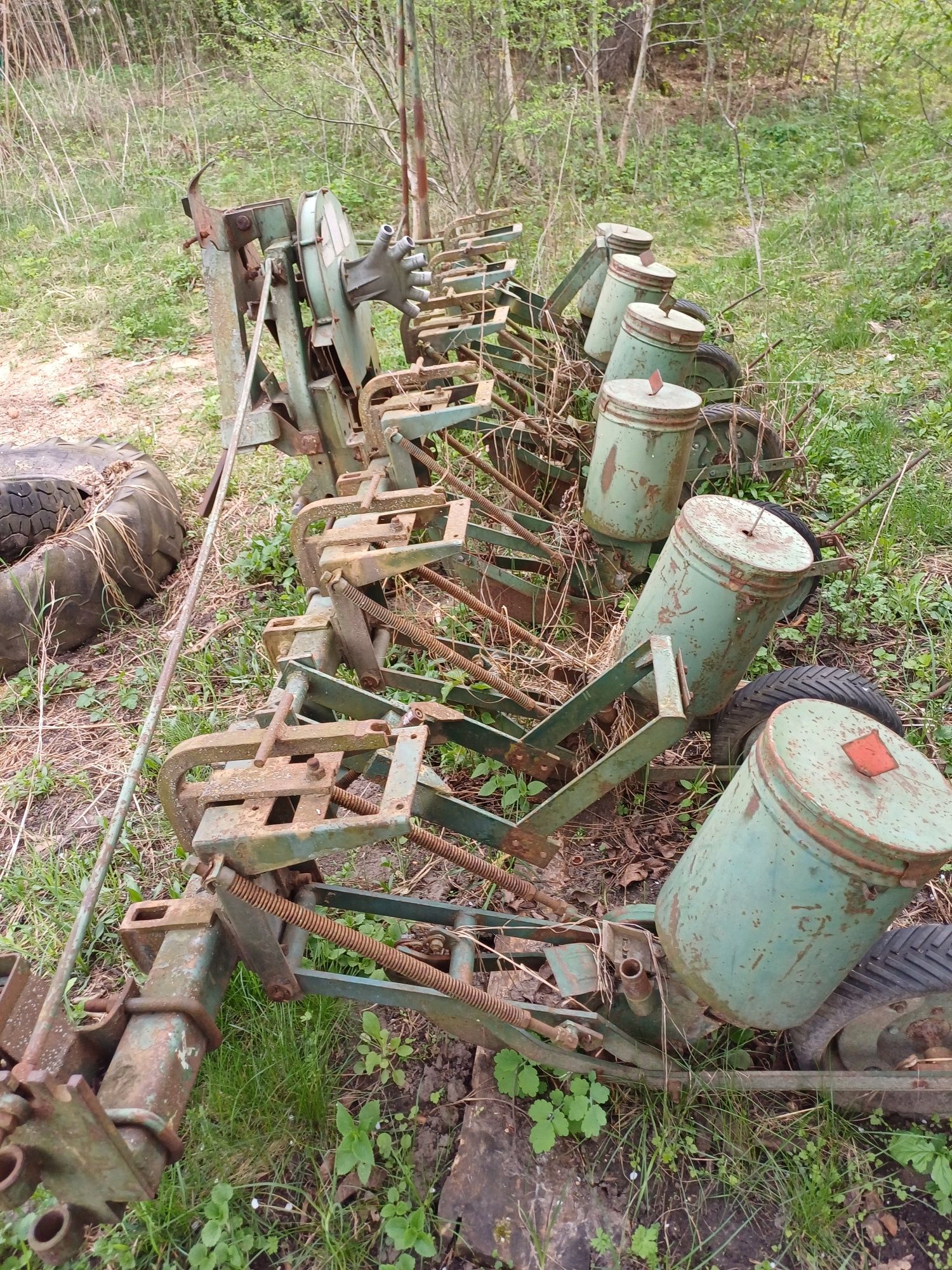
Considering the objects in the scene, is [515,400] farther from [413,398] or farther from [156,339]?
[156,339]

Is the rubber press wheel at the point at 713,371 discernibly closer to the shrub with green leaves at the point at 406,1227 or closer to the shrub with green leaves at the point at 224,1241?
the shrub with green leaves at the point at 406,1227

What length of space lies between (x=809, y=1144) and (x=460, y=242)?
17.0 ft

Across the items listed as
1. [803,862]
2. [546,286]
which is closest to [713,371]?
[546,286]

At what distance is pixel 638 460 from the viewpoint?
3326 millimetres

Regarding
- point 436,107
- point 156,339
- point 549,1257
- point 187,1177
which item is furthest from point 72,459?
point 436,107

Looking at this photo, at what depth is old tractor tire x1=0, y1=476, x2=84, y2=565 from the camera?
4059 millimetres

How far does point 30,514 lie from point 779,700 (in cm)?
356

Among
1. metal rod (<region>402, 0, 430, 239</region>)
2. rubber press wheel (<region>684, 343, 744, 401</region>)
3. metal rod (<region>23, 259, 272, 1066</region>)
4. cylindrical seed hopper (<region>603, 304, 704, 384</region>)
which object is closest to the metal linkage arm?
metal rod (<region>23, 259, 272, 1066</region>)

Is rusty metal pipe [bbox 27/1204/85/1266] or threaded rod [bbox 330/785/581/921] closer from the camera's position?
rusty metal pipe [bbox 27/1204/85/1266]

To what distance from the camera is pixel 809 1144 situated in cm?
206

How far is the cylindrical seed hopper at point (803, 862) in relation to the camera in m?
1.61

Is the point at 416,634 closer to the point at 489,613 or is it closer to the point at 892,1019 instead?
the point at 489,613

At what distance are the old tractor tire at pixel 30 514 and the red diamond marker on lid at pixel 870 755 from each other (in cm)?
374

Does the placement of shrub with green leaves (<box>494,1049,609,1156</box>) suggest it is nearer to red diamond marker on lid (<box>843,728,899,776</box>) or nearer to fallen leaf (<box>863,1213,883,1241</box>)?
fallen leaf (<box>863,1213,883,1241</box>)
